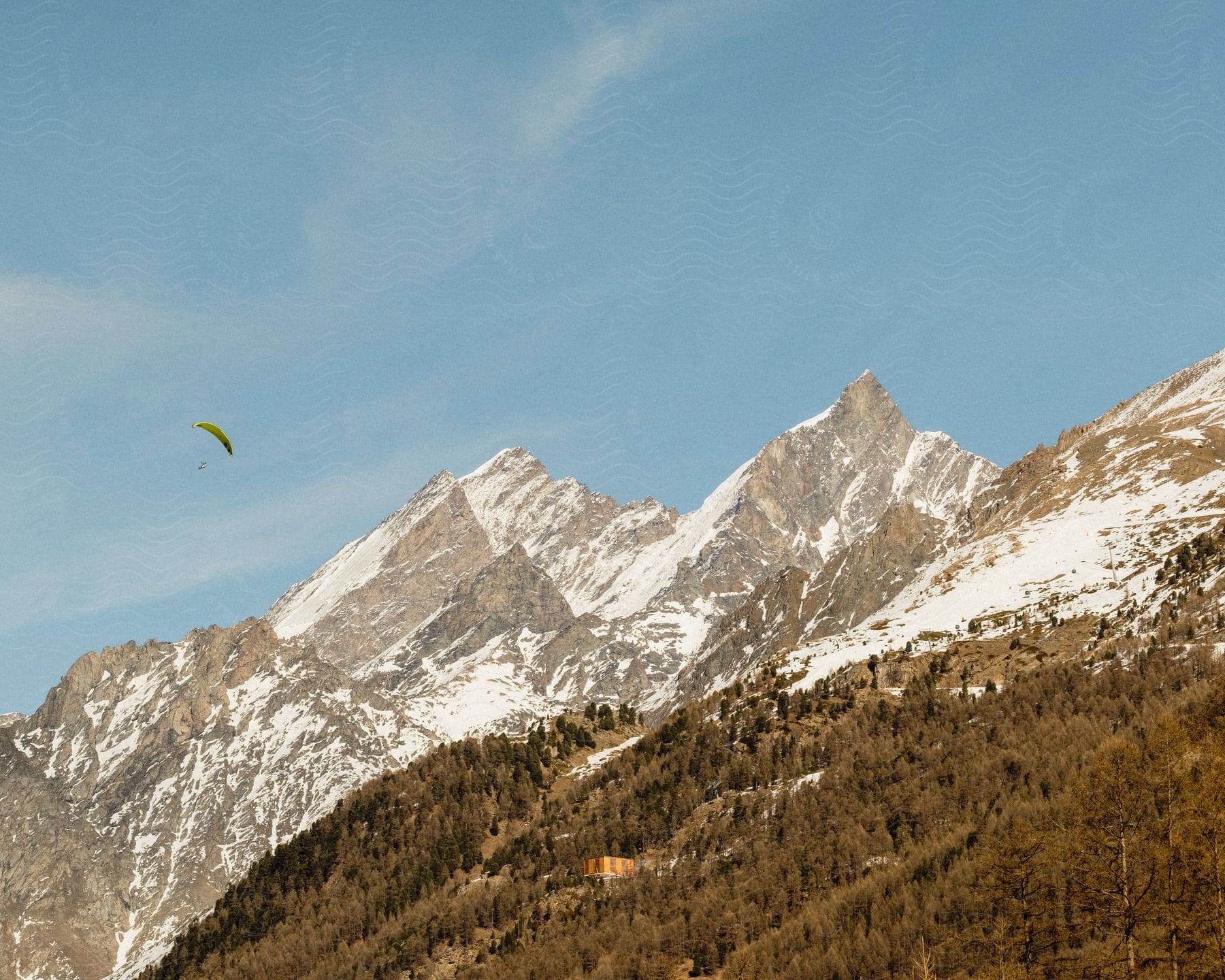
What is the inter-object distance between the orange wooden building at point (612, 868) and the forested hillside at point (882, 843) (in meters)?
1.80

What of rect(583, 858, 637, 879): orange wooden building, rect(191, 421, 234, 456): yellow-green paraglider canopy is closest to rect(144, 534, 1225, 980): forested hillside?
rect(583, 858, 637, 879): orange wooden building

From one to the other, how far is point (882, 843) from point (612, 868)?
→ 116ft

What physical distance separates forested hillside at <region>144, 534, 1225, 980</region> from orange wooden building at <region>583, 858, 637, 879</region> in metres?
1.80

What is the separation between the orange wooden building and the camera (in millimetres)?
168087

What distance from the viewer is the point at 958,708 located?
17200 cm

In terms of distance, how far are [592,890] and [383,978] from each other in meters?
27.4

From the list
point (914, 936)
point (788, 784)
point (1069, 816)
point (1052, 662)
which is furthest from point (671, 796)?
point (1069, 816)

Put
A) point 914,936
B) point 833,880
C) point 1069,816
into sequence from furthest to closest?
point 833,880
point 914,936
point 1069,816

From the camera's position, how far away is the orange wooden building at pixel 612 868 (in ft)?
551

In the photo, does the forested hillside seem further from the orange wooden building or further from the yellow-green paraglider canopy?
the yellow-green paraglider canopy

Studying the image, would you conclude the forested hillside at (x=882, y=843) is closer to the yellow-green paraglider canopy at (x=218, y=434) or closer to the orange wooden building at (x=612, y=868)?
the orange wooden building at (x=612, y=868)

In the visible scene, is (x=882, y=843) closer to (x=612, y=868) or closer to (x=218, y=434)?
(x=612, y=868)

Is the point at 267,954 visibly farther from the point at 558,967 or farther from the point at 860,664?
the point at 860,664

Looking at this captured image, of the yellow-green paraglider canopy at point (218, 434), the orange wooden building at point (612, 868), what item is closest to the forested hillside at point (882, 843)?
the orange wooden building at point (612, 868)
